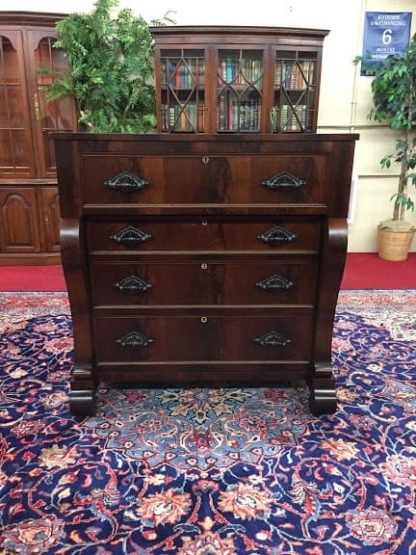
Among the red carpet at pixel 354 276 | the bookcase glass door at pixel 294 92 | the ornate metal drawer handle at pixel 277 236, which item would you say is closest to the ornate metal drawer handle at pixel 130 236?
the ornate metal drawer handle at pixel 277 236

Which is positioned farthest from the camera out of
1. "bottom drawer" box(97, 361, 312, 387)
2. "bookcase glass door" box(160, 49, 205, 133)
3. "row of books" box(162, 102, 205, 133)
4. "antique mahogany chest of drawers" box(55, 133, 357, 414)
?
"row of books" box(162, 102, 205, 133)

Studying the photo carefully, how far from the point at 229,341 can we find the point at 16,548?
3.06 feet

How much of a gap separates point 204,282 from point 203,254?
4.3 inches

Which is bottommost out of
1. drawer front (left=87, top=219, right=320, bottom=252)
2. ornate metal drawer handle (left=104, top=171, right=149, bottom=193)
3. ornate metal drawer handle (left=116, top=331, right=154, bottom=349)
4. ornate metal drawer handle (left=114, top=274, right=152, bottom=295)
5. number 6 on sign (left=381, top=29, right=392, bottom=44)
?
ornate metal drawer handle (left=116, top=331, right=154, bottom=349)

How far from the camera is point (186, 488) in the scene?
54.0 inches

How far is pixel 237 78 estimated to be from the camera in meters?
3.62

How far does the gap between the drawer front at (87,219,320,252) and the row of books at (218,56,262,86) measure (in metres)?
2.48

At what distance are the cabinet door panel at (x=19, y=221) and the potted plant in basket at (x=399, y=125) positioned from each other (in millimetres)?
3107

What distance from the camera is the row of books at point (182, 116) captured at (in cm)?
368

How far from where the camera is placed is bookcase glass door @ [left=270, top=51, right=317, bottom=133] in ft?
11.8

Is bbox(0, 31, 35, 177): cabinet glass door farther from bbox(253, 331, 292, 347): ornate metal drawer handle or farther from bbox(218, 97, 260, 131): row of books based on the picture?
bbox(253, 331, 292, 347): ornate metal drawer handle

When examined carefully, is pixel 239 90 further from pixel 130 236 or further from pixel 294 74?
pixel 130 236

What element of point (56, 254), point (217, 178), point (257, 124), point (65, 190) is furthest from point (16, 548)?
point (257, 124)

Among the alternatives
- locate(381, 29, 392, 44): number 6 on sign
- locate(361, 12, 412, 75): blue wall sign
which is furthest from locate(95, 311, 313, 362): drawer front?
locate(381, 29, 392, 44): number 6 on sign
